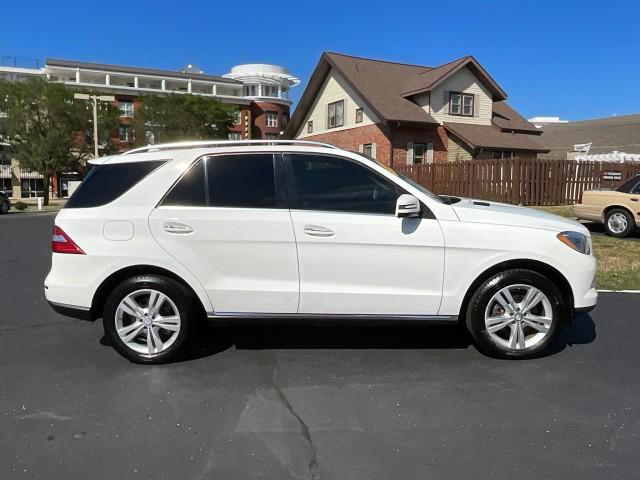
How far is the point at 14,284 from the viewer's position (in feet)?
23.9

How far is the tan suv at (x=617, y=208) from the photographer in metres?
→ 11.2

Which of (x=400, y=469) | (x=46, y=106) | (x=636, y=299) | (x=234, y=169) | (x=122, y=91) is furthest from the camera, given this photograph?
(x=122, y=91)

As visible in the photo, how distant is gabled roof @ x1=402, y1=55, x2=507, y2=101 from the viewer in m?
27.8

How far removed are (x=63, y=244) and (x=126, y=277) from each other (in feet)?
1.87

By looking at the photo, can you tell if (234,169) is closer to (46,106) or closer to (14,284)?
(14,284)

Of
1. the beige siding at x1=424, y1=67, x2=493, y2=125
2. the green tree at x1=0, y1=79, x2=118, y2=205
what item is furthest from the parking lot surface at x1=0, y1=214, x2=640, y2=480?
the green tree at x1=0, y1=79, x2=118, y2=205

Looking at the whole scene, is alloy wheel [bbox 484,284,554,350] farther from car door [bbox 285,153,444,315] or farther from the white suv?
car door [bbox 285,153,444,315]

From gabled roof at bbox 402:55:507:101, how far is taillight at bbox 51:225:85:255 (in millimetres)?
25915

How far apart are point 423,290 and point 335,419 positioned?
51.7 inches

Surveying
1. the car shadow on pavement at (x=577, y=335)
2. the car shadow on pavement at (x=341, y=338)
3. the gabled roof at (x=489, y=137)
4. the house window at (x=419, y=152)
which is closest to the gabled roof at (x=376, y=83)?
the house window at (x=419, y=152)

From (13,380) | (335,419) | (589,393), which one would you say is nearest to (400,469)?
(335,419)

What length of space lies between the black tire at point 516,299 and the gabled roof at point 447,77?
991 inches

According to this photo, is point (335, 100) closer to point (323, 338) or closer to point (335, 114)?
point (335, 114)

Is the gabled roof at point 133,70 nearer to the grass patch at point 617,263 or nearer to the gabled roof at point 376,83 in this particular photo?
the gabled roof at point 376,83
